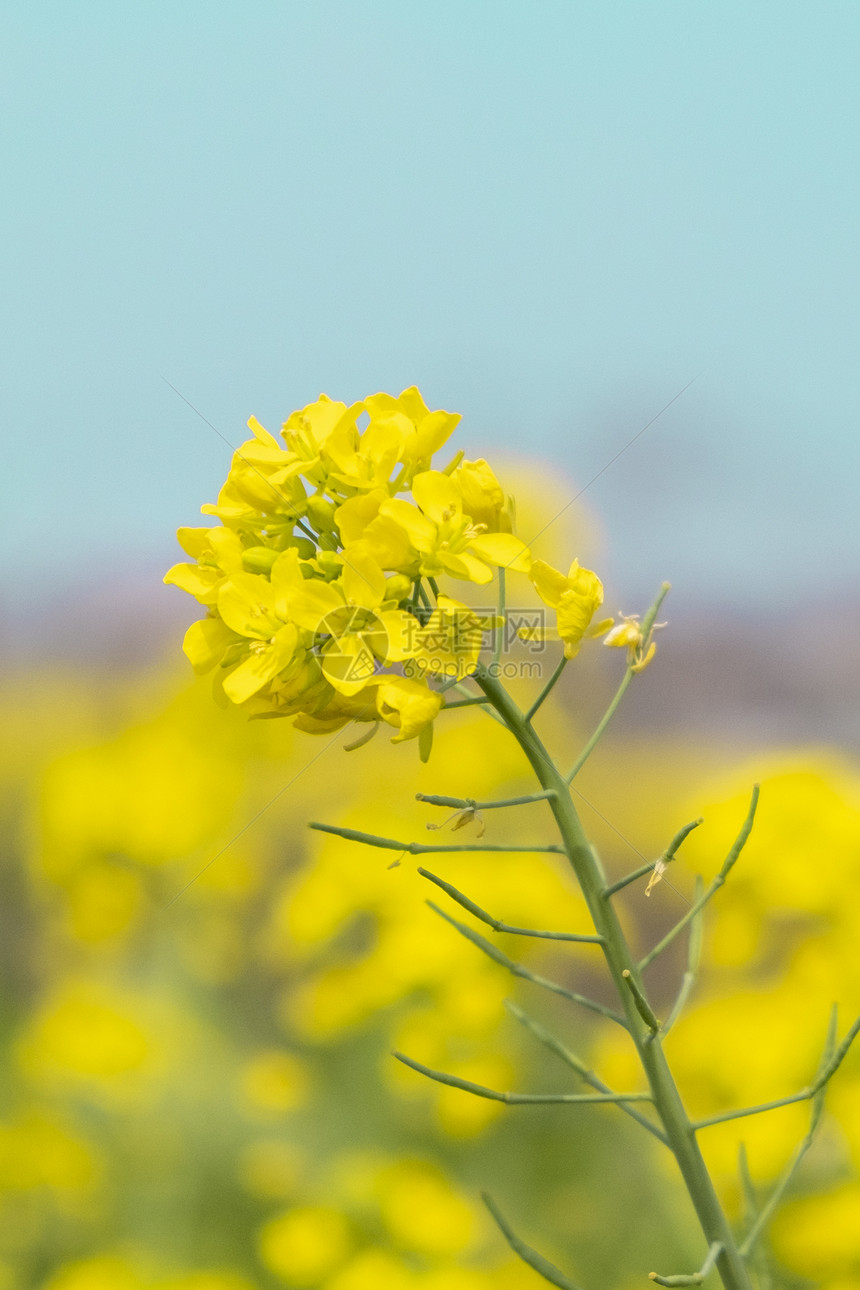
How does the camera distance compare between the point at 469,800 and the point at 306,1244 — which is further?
the point at 306,1244

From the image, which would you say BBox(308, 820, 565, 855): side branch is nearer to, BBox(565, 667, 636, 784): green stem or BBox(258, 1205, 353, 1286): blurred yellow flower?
BBox(565, 667, 636, 784): green stem

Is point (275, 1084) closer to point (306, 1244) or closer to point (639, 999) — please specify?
point (306, 1244)

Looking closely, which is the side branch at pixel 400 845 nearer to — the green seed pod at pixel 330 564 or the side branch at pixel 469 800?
the side branch at pixel 469 800

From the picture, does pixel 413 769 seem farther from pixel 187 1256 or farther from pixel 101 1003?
pixel 187 1256

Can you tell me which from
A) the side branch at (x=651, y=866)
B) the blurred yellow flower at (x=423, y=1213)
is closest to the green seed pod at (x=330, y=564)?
the side branch at (x=651, y=866)

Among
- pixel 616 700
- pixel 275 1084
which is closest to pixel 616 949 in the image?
pixel 616 700

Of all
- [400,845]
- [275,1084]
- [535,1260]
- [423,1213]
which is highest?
[400,845]

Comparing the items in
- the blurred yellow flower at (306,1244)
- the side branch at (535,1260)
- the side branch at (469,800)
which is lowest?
the blurred yellow flower at (306,1244)
